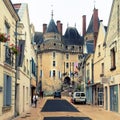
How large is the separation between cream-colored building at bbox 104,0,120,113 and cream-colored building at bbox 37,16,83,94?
63.5 metres

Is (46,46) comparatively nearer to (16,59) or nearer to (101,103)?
(101,103)

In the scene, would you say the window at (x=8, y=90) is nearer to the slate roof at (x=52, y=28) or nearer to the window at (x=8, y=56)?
the window at (x=8, y=56)

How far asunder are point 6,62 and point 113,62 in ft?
49.9

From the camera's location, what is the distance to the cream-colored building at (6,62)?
54.5 ft

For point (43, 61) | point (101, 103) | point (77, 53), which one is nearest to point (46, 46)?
point (43, 61)

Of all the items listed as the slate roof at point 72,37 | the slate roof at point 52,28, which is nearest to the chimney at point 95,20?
the slate roof at point 52,28

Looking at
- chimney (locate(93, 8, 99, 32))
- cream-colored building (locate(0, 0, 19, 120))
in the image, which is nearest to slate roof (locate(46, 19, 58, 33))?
chimney (locate(93, 8, 99, 32))

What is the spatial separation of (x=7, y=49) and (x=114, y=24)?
Answer: 1454 cm

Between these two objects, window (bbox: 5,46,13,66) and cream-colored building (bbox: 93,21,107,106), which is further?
cream-colored building (bbox: 93,21,107,106)

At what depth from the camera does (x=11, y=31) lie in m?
19.9

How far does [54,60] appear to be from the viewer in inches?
3976

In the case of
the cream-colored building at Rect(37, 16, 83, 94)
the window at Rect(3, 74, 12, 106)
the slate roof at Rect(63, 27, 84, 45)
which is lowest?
the window at Rect(3, 74, 12, 106)

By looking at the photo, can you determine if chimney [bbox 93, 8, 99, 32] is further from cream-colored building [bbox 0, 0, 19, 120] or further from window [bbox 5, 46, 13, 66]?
window [bbox 5, 46, 13, 66]

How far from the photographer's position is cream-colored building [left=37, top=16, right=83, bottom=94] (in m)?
99.9
